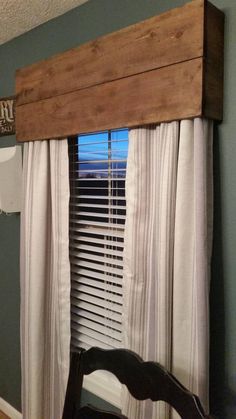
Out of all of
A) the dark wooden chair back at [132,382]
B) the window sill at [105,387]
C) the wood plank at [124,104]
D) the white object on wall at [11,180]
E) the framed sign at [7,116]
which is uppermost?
the framed sign at [7,116]

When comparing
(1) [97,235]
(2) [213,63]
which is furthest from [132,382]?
(2) [213,63]

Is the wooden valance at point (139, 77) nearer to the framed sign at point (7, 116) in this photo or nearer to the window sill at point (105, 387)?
the framed sign at point (7, 116)

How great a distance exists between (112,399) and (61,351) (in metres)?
0.37

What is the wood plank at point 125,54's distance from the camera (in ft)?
3.90

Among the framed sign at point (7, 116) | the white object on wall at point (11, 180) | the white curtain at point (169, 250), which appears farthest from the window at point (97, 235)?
the framed sign at point (7, 116)

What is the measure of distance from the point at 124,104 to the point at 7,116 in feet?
3.71

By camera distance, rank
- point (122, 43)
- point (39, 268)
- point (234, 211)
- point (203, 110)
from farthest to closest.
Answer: point (39, 268), point (122, 43), point (234, 211), point (203, 110)

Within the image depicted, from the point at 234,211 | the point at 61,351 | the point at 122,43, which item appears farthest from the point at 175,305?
the point at 122,43

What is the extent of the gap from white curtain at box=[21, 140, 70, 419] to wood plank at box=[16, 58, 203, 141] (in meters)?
0.12

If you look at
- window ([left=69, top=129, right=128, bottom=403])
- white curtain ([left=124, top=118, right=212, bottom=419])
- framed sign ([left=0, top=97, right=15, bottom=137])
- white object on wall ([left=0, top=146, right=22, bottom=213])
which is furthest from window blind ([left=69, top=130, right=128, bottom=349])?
framed sign ([left=0, top=97, right=15, bottom=137])

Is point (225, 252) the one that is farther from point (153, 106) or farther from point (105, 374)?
point (105, 374)

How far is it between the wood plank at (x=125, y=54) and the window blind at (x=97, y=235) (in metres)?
0.29

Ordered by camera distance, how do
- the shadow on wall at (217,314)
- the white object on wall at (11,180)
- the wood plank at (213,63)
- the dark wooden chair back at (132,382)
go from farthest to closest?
the white object on wall at (11,180) → the shadow on wall at (217,314) → the wood plank at (213,63) → the dark wooden chair back at (132,382)

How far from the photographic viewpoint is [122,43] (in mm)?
1381
